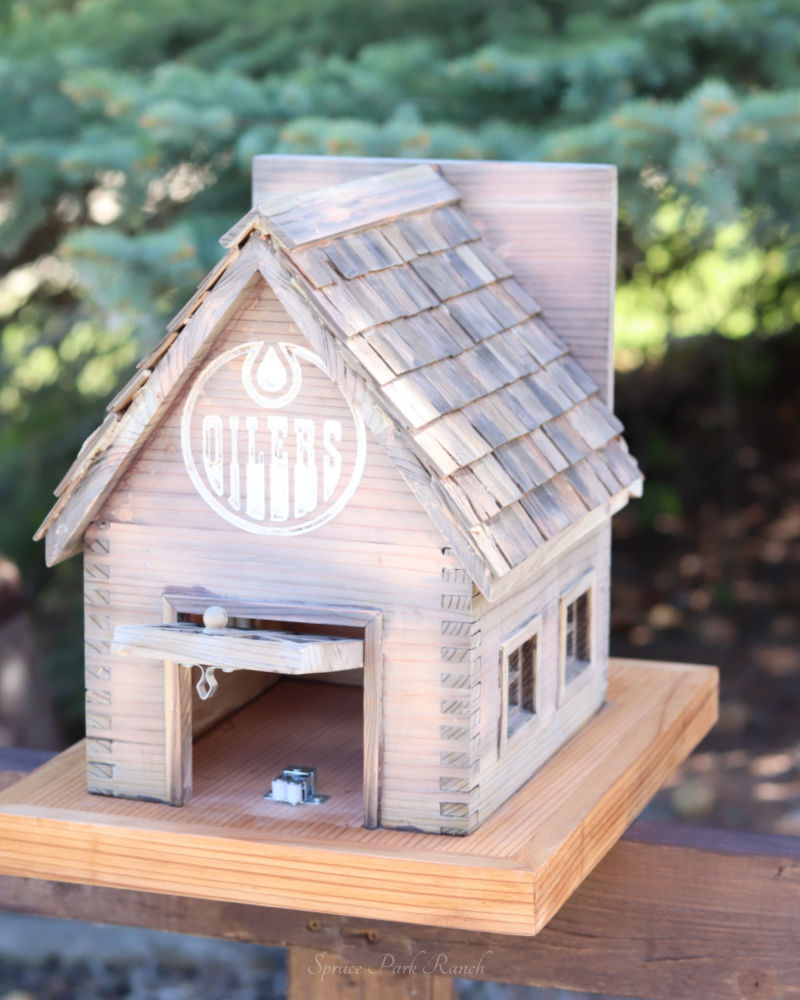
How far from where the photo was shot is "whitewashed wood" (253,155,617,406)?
1.97 metres

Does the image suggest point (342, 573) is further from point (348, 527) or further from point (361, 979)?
point (361, 979)

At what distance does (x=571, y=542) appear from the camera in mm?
1727

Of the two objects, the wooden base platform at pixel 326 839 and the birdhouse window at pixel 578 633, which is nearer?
the wooden base platform at pixel 326 839

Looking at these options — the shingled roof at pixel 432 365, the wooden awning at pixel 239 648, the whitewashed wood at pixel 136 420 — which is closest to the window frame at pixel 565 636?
the shingled roof at pixel 432 365

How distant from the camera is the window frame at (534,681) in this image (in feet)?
5.36

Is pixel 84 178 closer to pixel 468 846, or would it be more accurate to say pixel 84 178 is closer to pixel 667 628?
pixel 468 846

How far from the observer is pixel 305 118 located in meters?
2.91

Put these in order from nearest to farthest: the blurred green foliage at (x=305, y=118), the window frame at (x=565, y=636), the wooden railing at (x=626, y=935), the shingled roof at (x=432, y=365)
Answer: the shingled roof at (x=432, y=365) → the wooden railing at (x=626, y=935) → the window frame at (x=565, y=636) → the blurred green foliage at (x=305, y=118)

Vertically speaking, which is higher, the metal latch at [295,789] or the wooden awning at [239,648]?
the wooden awning at [239,648]

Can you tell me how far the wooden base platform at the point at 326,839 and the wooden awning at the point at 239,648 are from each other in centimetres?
20

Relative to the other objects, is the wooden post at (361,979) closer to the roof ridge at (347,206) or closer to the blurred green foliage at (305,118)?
the roof ridge at (347,206)

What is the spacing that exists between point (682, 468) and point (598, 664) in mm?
3962

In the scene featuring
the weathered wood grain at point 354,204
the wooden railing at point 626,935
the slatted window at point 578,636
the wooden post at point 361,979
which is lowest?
the wooden post at point 361,979

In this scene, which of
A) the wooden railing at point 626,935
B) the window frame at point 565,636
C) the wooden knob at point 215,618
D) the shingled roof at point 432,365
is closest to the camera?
the shingled roof at point 432,365
